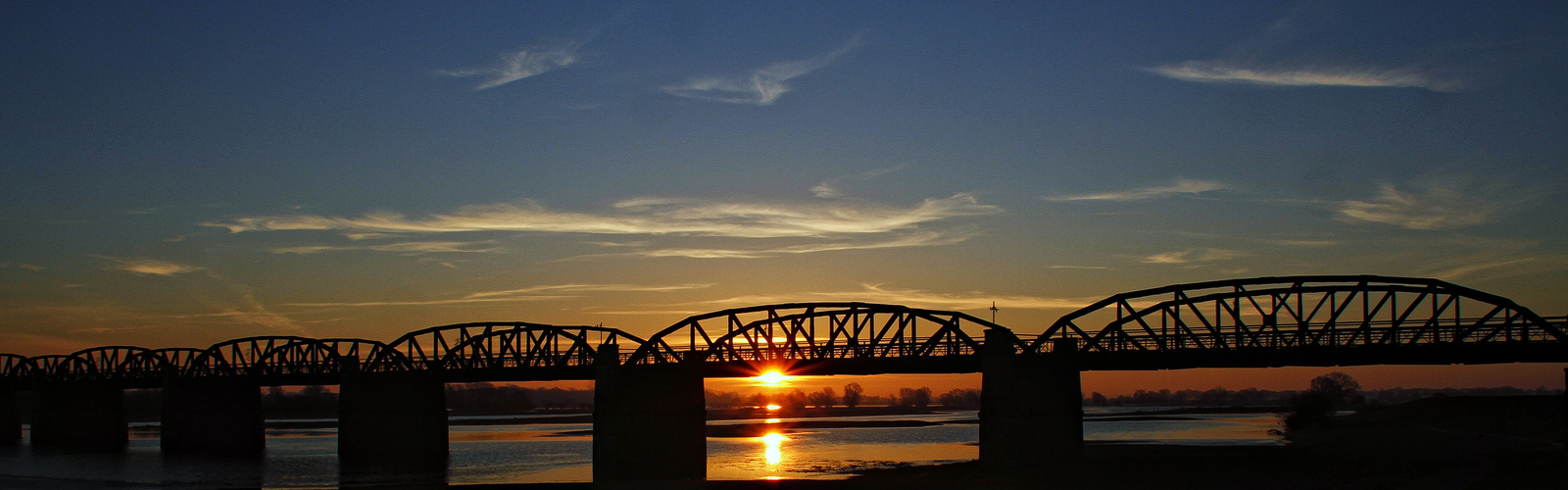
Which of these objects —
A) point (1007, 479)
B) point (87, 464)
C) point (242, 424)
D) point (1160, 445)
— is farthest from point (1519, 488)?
point (242, 424)

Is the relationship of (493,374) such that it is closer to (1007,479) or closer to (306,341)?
(306,341)

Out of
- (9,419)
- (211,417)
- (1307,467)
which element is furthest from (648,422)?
(9,419)

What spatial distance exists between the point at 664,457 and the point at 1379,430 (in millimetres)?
74826

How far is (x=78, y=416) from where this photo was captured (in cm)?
11081

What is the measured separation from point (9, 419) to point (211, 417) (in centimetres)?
4270

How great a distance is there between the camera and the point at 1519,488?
1578 inches

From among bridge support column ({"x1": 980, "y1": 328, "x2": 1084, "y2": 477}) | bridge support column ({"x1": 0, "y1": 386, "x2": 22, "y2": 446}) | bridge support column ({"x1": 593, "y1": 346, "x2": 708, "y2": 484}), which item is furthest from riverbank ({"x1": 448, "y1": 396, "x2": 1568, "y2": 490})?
bridge support column ({"x1": 0, "y1": 386, "x2": 22, "y2": 446})

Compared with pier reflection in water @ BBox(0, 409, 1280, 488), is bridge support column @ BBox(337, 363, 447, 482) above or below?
above

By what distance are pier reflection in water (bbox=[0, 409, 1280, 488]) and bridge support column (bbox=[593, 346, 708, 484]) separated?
234 centimetres

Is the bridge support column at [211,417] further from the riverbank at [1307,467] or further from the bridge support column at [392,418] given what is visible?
the riverbank at [1307,467]

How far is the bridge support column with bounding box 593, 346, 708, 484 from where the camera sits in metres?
63.8

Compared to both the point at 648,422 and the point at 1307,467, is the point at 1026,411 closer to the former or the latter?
the point at 1307,467

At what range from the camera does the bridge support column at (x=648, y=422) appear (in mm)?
63844

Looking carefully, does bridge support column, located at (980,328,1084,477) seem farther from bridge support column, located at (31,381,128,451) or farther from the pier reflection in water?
bridge support column, located at (31,381,128,451)
